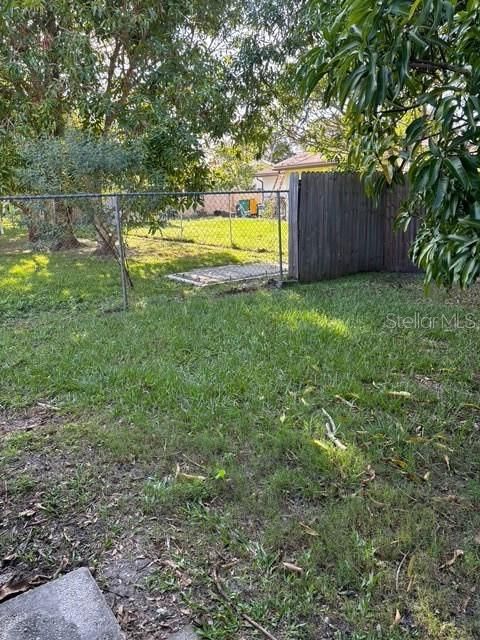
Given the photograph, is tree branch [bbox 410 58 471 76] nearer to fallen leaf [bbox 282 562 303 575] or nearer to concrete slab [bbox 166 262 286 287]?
fallen leaf [bbox 282 562 303 575]

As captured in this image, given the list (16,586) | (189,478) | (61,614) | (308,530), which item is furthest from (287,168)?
(61,614)

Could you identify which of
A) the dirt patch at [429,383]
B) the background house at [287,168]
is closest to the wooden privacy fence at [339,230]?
the dirt patch at [429,383]

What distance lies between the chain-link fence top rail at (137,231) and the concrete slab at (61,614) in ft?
12.4

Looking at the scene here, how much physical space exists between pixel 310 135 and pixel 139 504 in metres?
9.67

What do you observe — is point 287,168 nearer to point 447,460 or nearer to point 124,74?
point 124,74

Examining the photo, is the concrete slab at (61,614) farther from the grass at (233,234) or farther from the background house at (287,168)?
the background house at (287,168)

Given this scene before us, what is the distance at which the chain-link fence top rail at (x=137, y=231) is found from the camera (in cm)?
617

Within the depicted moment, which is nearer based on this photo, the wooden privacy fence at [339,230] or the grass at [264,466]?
the grass at [264,466]

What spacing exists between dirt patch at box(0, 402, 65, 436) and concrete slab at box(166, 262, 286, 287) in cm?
389

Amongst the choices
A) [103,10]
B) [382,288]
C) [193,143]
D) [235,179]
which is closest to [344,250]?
[382,288]

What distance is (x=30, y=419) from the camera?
2.94m

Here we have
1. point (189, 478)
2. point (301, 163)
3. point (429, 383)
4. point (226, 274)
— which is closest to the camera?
point (189, 478)

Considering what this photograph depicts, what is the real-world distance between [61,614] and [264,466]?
1116 mm

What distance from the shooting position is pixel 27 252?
33.8ft
